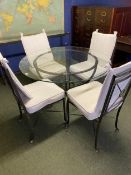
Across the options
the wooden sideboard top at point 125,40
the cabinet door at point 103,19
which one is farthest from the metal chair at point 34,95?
the cabinet door at point 103,19

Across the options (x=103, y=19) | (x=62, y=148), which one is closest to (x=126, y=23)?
(x=103, y=19)

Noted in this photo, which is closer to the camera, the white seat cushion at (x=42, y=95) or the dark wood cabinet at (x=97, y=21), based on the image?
the white seat cushion at (x=42, y=95)

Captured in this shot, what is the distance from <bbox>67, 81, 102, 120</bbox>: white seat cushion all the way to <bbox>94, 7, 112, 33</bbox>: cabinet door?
4.68 ft

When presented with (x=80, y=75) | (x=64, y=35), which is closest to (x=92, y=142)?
(x=80, y=75)

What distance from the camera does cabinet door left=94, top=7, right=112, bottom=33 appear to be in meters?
3.00

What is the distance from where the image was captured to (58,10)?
140 inches

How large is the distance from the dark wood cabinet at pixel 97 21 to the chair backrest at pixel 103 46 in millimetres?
599

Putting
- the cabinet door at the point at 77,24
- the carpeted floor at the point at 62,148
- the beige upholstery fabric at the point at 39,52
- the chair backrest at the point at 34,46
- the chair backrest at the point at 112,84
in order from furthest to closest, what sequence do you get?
the cabinet door at the point at 77,24 → the chair backrest at the point at 34,46 → the beige upholstery fabric at the point at 39,52 → the carpeted floor at the point at 62,148 → the chair backrest at the point at 112,84

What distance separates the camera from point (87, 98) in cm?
184

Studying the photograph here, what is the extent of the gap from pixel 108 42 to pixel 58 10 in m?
1.57

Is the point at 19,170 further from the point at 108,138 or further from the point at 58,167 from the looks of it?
the point at 108,138

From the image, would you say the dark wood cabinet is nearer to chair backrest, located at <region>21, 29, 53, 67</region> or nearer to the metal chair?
chair backrest, located at <region>21, 29, 53, 67</region>

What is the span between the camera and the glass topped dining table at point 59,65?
6.52 ft

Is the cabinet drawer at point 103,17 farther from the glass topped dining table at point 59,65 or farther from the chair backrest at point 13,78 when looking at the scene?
the chair backrest at point 13,78
